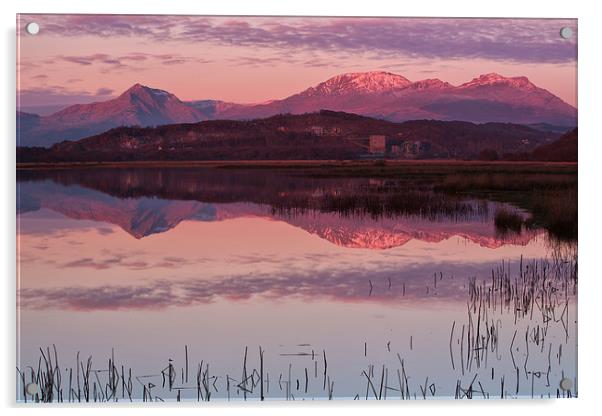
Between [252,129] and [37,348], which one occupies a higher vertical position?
[252,129]

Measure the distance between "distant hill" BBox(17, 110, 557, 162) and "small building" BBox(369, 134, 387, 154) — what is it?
0.9 inches

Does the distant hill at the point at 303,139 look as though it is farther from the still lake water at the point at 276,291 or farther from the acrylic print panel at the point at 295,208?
the still lake water at the point at 276,291

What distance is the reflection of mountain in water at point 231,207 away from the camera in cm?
584

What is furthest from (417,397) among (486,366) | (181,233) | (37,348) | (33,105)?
(33,105)

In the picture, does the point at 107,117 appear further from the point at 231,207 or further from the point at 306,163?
the point at 306,163

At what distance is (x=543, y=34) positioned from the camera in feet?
19.3

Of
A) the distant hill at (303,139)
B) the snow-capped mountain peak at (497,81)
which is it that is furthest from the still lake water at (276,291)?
the snow-capped mountain peak at (497,81)

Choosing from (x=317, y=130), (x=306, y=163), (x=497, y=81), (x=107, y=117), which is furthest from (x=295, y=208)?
(x=497, y=81)

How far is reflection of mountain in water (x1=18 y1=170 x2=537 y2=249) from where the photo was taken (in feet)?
19.1

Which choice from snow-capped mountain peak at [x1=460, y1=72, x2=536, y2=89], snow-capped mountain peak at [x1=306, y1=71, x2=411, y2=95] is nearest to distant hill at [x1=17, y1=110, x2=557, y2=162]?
snow-capped mountain peak at [x1=306, y1=71, x2=411, y2=95]

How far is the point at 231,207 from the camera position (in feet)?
19.3

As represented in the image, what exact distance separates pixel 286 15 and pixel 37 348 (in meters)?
2.52

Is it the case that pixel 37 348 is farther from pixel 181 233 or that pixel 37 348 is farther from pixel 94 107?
pixel 94 107

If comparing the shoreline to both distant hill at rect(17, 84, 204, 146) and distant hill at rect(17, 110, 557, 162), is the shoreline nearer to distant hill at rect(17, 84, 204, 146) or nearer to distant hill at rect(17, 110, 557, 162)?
distant hill at rect(17, 110, 557, 162)
